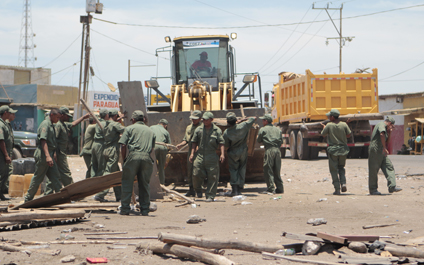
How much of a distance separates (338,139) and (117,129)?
4.52 m

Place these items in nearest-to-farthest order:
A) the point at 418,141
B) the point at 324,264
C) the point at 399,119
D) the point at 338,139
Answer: the point at 324,264
the point at 338,139
the point at 418,141
the point at 399,119

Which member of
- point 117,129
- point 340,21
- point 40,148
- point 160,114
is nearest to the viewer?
point 40,148

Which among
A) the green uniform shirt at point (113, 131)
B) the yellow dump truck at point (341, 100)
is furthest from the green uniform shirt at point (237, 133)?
the yellow dump truck at point (341, 100)

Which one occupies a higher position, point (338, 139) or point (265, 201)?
point (338, 139)

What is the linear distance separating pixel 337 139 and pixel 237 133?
2.09 meters

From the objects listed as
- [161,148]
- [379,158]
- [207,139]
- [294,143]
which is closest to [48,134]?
[161,148]

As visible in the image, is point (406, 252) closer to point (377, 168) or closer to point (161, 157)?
point (377, 168)

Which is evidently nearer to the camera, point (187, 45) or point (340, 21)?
point (187, 45)

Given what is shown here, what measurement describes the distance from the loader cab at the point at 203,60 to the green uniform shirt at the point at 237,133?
288 centimetres

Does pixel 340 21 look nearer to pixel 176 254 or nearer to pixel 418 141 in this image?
pixel 418 141

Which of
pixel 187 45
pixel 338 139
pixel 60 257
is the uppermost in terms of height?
pixel 187 45

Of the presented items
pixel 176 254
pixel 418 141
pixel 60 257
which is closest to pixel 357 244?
pixel 176 254

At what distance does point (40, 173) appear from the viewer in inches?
335

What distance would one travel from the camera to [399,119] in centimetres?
3234
